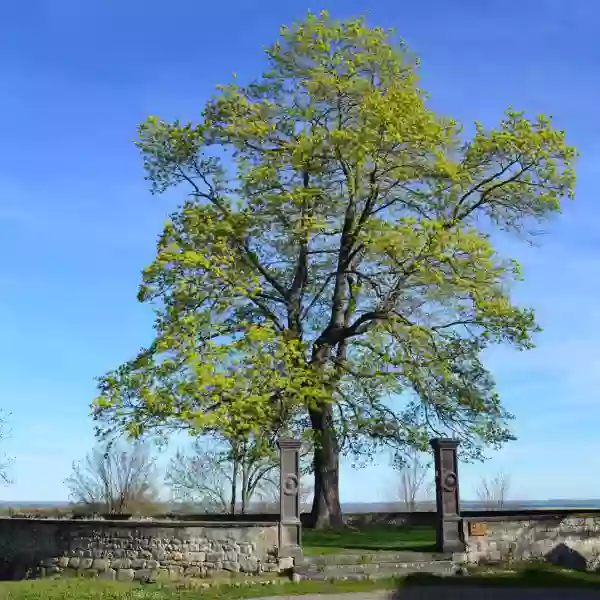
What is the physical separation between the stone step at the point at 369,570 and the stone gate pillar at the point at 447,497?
0.98 metres

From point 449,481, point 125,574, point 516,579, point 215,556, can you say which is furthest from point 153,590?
point 449,481

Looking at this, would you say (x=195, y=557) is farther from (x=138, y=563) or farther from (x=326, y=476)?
(x=326, y=476)

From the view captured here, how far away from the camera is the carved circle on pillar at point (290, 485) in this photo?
17031 mm

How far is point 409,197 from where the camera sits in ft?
75.9

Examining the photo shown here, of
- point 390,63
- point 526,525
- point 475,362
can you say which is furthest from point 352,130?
point 526,525

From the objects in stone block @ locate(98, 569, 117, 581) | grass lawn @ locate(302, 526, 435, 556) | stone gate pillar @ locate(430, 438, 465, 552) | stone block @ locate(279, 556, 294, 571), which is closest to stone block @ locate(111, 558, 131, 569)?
stone block @ locate(98, 569, 117, 581)

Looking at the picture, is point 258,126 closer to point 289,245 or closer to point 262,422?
point 289,245

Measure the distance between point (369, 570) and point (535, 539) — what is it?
14.5 ft

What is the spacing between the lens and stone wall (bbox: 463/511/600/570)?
17469mm

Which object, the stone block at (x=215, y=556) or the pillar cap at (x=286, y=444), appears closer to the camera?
the stone block at (x=215, y=556)

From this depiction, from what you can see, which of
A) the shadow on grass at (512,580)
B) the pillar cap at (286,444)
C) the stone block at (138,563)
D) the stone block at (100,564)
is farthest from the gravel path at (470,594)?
the stone block at (100,564)

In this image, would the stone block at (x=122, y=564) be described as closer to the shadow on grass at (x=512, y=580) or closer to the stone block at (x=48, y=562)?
the stone block at (x=48, y=562)

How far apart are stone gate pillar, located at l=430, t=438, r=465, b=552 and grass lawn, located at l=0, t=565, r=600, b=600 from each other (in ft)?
4.03

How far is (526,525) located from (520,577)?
7.19ft
